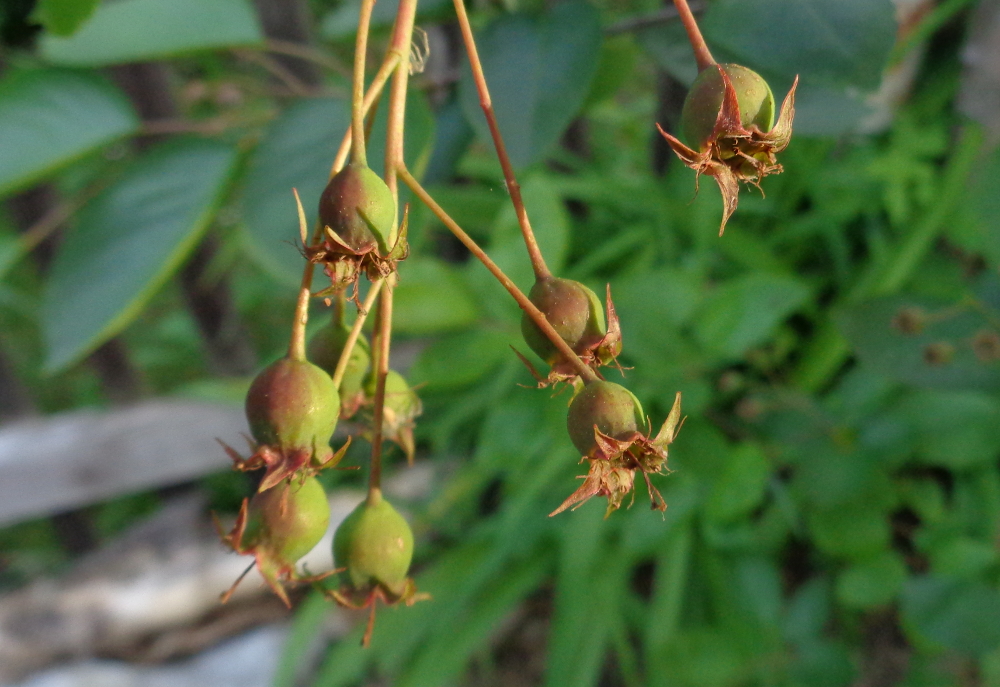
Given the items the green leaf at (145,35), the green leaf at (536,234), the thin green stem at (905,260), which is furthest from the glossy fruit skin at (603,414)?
the thin green stem at (905,260)

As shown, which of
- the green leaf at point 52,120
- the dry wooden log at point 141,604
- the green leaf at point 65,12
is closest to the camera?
the green leaf at point 65,12

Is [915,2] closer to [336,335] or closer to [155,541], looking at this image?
[336,335]

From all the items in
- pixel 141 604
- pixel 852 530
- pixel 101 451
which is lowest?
pixel 141 604

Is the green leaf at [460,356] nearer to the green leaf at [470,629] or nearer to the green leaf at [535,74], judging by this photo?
the green leaf at [470,629]

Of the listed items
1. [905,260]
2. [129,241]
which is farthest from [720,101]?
[905,260]

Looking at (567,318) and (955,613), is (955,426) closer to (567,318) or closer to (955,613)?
(955,613)

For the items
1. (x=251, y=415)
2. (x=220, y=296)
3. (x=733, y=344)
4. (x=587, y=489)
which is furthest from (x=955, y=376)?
(x=220, y=296)
